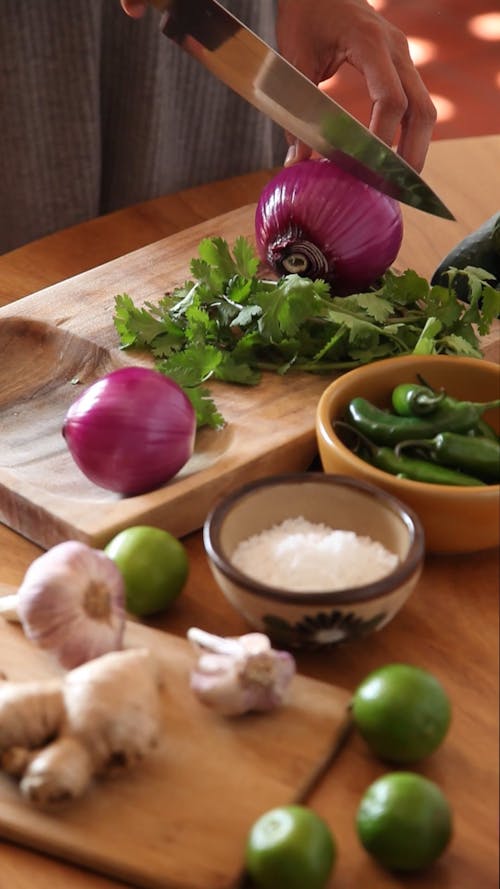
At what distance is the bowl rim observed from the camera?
99 cm

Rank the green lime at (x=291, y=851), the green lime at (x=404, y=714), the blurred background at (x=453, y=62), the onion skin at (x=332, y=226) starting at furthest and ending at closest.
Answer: the blurred background at (x=453, y=62) → the onion skin at (x=332, y=226) → the green lime at (x=404, y=714) → the green lime at (x=291, y=851)

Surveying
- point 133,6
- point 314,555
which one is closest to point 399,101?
point 133,6

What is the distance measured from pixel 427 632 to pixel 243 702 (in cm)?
22

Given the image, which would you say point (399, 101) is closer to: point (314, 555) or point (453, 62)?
point (314, 555)

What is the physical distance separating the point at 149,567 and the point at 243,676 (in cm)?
18

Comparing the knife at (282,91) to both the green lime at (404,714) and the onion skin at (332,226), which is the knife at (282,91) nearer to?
the onion skin at (332,226)

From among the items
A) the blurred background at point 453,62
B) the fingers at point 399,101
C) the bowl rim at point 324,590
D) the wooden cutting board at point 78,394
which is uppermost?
the fingers at point 399,101

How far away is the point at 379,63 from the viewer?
69.3 inches

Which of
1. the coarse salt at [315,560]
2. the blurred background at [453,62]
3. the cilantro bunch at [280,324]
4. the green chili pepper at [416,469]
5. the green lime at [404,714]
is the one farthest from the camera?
the blurred background at [453,62]

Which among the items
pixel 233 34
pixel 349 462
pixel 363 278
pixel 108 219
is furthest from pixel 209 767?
pixel 108 219

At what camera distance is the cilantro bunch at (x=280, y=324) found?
141cm

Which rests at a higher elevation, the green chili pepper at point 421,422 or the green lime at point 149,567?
the green chili pepper at point 421,422

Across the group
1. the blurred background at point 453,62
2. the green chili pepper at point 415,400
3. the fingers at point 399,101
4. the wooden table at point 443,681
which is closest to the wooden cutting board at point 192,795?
the wooden table at point 443,681

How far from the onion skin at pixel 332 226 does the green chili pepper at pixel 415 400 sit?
0.34 meters
